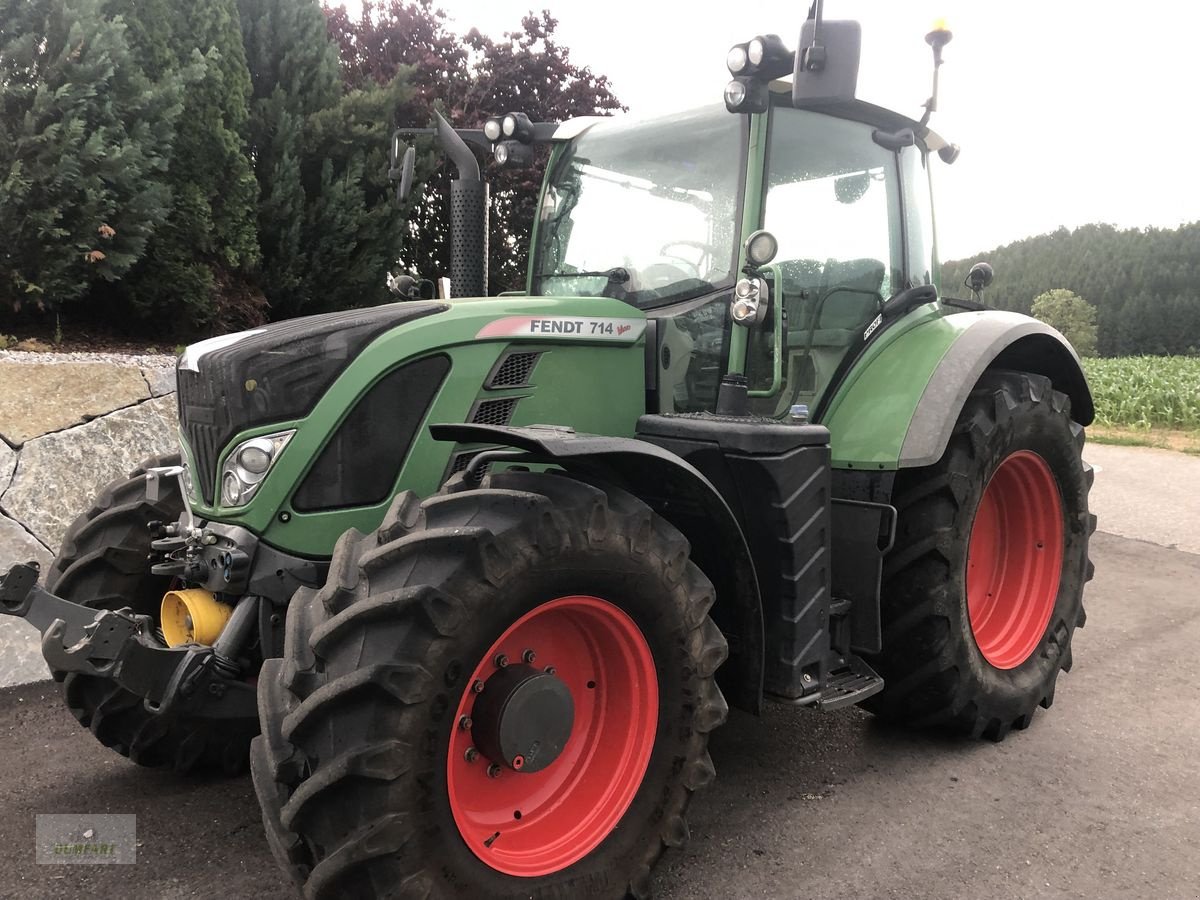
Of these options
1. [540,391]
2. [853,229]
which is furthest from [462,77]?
[540,391]

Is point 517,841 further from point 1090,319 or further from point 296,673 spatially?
point 1090,319

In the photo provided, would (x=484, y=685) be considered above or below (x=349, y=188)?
below

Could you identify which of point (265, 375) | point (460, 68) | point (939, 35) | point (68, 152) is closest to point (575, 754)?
point (265, 375)

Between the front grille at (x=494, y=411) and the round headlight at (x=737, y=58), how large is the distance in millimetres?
1236

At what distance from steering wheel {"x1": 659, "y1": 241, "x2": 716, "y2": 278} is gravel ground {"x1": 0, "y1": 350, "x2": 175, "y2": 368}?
12.0ft

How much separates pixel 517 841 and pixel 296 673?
767 millimetres

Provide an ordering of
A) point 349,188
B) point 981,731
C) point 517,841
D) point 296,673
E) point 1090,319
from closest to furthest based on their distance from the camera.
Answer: point 296,673, point 517,841, point 981,731, point 349,188, point 1090,319

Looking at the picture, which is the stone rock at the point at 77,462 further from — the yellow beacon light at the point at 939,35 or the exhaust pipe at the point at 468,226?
the yellow beacon light at the point at 939,35

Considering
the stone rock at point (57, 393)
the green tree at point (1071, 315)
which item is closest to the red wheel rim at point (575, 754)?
the stone rock at point (57, 393)

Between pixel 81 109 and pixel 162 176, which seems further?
pixel 162 176

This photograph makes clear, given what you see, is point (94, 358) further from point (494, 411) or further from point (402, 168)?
point (494, 411)

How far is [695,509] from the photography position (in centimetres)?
264

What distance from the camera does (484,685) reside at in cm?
221

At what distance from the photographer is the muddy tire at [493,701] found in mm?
1927
